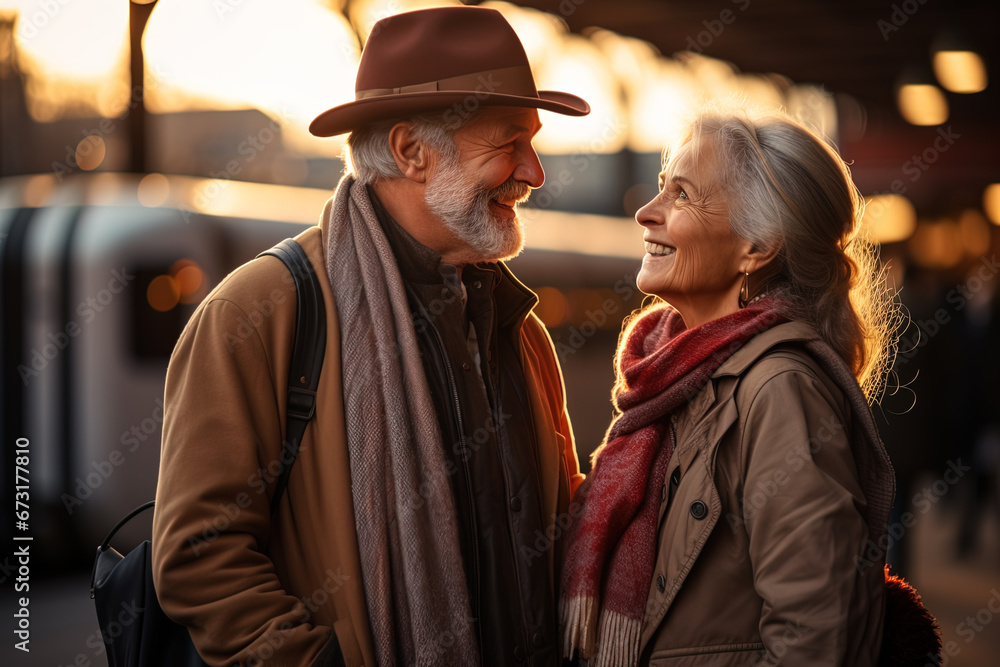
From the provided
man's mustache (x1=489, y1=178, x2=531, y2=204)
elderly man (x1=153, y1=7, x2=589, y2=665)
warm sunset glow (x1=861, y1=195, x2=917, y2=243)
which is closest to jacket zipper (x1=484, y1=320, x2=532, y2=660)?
elderly man (x1=153, y1=7, x2=589, y2=665)

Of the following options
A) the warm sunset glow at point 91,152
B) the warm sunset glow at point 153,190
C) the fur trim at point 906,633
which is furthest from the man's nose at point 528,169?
the warm sunset glow at point 91,152

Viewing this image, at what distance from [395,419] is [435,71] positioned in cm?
98

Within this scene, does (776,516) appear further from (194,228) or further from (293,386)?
(194,228)

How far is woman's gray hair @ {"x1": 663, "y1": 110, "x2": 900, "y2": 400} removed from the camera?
2.15 metres

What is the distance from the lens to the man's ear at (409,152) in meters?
2.37

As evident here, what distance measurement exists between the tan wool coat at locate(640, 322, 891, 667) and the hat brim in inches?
36.3

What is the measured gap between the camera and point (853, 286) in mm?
2262

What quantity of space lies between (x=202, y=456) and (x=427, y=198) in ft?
3.00

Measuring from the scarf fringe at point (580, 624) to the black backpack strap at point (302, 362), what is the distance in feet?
2.55

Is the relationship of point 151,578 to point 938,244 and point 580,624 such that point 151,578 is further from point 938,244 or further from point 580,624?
point 938,244

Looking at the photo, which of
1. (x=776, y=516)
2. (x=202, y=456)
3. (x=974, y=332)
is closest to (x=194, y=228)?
(x=202, y=456)

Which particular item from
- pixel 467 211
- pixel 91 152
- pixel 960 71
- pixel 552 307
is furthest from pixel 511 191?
pixel 960 71

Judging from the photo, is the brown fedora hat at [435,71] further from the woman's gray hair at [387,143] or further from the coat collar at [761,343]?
the coat collar at [761,343]

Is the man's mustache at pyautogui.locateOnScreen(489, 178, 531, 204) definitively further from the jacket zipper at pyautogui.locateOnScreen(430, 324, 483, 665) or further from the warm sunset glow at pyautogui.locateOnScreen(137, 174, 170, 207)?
the warm sunset glow at pyautogui.locateOnScreen(137, 174, 170, 207)
